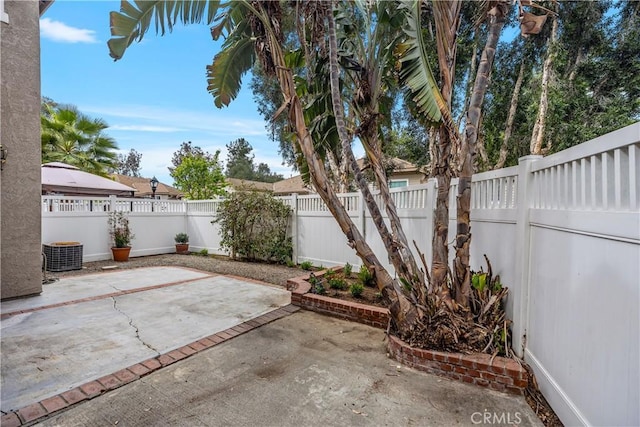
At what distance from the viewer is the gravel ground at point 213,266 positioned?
731 centimetres

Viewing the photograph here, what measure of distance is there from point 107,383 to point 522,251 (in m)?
4.23

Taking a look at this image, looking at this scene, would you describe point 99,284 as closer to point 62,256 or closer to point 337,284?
point 62,256

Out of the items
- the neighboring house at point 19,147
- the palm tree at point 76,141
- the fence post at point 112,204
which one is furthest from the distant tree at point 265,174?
the neighboring house at point 19,147

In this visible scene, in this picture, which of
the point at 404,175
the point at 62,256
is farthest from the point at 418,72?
the point at 404,175

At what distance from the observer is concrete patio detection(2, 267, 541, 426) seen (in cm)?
245

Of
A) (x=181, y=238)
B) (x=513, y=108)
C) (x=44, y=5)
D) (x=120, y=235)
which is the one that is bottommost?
(x=181, y=238)

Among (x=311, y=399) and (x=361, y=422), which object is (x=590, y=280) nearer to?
(x=361, y=422)

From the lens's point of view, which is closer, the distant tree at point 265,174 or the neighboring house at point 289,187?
the neighboring house at point 289,187

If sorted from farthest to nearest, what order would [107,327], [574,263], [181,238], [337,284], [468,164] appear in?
[181,238], [337,284], [107,327], [468,164], [574,263]

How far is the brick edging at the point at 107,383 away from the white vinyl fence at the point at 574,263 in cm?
331

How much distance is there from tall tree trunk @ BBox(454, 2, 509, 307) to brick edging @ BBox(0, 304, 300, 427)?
278 cm

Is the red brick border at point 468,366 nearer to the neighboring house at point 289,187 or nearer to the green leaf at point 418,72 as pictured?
the green leaf at point 418,72

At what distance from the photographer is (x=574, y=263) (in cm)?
223

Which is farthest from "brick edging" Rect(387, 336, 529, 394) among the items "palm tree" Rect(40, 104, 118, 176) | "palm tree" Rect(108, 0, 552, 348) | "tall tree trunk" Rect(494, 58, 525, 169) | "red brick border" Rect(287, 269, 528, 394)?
"palm tree" Rect(40, 104, 118, 176)
